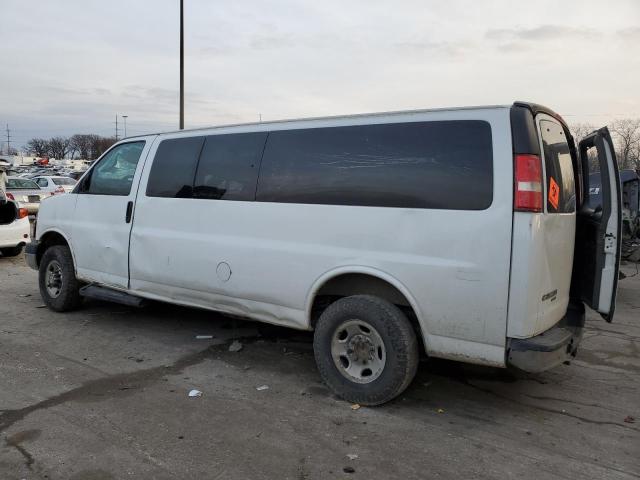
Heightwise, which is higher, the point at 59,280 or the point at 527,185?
the point at 527,185

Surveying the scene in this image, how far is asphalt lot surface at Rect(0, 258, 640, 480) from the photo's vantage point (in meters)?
3.21

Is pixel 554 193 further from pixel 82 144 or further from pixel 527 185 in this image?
pixel 82 144

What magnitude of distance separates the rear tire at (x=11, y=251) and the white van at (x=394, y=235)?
7035mm

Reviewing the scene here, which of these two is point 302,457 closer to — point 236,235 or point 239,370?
point 239,370

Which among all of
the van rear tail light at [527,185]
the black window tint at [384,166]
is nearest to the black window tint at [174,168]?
the black window tint at [384,166]

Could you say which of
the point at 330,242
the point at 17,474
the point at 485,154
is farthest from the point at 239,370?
the point at 485,154

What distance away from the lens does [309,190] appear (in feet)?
14.0

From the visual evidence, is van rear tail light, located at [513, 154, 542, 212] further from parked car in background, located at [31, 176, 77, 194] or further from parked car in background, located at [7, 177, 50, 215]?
parked car in background, located at [31, 176, 77, 194]

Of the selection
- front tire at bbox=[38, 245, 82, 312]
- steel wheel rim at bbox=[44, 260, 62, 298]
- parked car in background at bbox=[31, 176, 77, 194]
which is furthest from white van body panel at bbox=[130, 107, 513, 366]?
parked car in background at bbox=[31, 176, 77, 194]

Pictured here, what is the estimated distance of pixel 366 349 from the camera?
4.07 m

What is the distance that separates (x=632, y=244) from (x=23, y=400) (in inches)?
367

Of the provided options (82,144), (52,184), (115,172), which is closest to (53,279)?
(115,172)

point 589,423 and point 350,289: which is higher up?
point 350,289

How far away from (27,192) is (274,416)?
16.7 m
